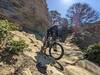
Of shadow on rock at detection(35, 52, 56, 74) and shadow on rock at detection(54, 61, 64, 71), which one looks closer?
shadow on rock at detection(35, 52, 56, 74)

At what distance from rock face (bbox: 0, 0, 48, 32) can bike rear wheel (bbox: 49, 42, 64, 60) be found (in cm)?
754

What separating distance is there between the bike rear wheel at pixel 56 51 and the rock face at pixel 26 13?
754cm

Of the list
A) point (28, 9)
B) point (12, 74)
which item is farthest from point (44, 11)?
point (12, 74)

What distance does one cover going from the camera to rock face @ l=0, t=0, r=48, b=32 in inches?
812

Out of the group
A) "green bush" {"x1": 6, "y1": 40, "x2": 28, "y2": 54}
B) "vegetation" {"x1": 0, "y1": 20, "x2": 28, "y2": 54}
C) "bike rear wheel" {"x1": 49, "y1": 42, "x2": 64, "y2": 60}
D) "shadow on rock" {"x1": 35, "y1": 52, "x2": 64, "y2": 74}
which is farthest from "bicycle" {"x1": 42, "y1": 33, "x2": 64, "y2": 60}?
"green bush" {"x1": 6, "y1": 40, "x2": 28, "y2": 54}

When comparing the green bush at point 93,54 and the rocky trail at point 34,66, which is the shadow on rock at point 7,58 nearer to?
the rocky trail at point 34,66

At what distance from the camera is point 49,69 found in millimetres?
10867

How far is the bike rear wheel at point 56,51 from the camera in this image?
41.5ft

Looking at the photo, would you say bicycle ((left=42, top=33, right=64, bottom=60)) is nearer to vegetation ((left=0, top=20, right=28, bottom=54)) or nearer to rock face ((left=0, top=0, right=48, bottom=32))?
vegetation ((left=0, top=20, right=28, bottom=54))

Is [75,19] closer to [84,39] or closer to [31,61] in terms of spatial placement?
[84,39]

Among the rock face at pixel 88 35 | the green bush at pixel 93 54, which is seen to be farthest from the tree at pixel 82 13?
the green bush at pixel 93 54

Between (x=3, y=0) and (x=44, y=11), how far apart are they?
23.5 feet

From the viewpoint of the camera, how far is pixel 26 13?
22859 mm

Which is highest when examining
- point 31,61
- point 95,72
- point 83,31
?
point 83,31
